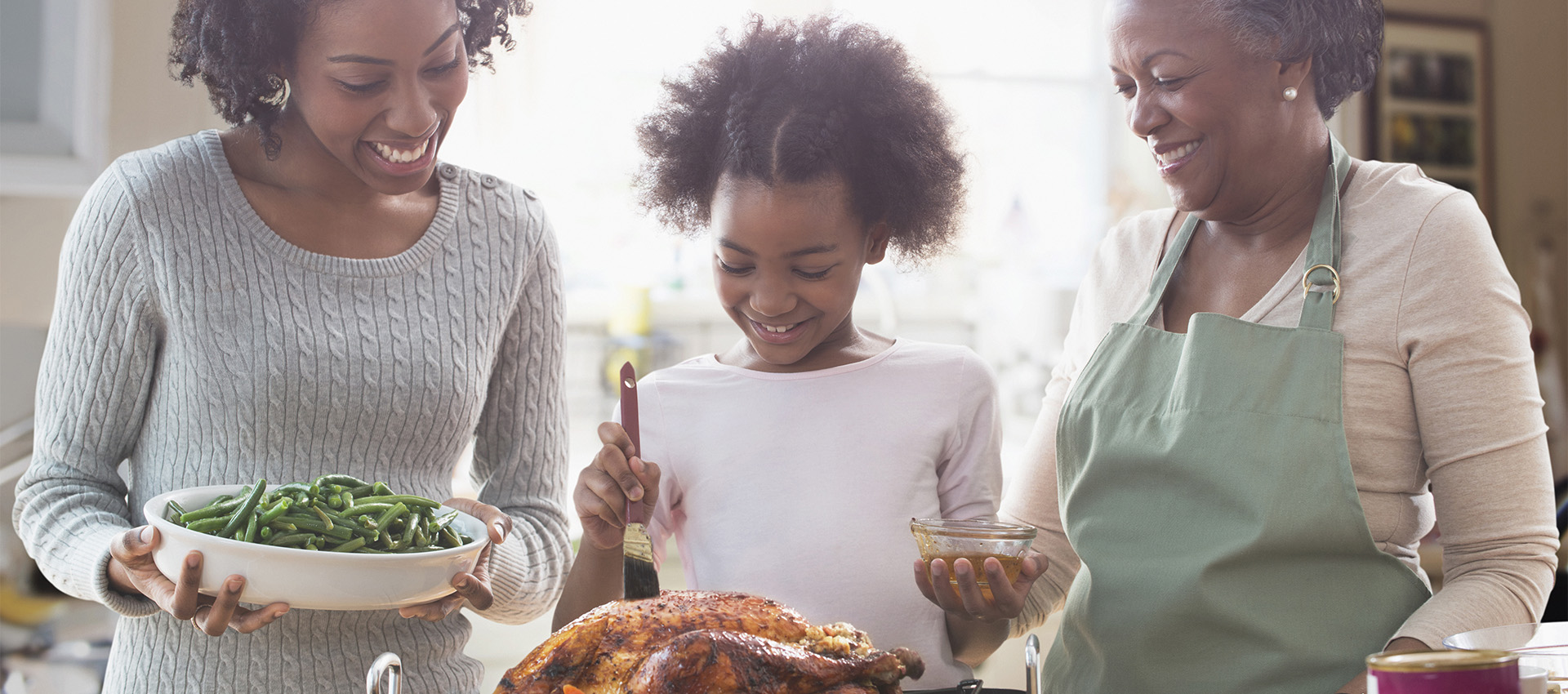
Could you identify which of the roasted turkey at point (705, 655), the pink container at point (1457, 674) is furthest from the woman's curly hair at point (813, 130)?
the pink container at point (1457, 674)

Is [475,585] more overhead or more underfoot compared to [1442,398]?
more underfoot

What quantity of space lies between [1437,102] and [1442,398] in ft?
9.92

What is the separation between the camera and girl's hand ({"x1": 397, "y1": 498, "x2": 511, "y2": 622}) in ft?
3.41

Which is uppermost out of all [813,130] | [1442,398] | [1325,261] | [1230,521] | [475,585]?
[813,130]

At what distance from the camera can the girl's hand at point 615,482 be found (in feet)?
3.45

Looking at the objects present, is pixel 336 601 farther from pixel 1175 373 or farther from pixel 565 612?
pixel 1175 373

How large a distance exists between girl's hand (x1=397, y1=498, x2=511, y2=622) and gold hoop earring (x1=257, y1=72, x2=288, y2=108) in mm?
480

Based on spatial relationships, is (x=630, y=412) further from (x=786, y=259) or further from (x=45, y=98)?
(x=45, y=98)

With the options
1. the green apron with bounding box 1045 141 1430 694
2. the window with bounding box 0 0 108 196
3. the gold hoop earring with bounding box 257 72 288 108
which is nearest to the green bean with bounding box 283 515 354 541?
the gold hoop earring with bounding box 257 72 288 108

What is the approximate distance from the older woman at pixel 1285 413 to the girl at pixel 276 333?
618 millimetres

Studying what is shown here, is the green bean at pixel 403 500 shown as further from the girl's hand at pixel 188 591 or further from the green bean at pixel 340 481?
the girl's hand at pixel 188 591

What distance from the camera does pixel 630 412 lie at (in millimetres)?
1087

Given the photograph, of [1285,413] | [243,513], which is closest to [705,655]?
[243,513]

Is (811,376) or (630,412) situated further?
(811,376)
